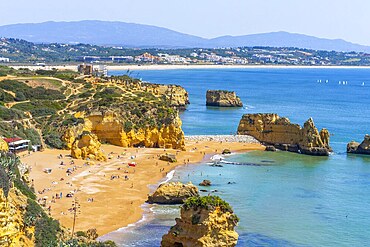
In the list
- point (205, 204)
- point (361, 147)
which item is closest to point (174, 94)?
point (361, 147)

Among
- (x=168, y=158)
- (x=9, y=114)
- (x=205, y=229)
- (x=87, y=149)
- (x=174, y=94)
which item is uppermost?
(x=9, y=114)

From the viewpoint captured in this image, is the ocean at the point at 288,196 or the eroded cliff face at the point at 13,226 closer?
the eroded cliff face at the point at 13,226

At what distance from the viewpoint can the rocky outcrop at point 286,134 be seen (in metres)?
62.3

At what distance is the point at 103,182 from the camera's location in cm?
4612

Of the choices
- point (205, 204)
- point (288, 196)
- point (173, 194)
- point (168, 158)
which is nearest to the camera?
point (205, 204)

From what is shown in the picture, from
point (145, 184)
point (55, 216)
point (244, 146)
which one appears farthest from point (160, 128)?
point (55, 216)

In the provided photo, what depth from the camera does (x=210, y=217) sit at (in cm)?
2806

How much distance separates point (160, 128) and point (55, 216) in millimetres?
27988

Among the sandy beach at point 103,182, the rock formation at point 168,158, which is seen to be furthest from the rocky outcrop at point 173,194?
the rock formation at point 168,158

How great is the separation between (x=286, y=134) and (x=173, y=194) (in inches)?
1069

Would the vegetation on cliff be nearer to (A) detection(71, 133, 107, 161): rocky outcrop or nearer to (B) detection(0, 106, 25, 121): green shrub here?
(B) detection(0, 106, 25, 121): green shrub

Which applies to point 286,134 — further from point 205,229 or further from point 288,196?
point 205,229

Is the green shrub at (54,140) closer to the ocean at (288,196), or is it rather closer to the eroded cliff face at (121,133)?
the eroded cliff face at (121,133)

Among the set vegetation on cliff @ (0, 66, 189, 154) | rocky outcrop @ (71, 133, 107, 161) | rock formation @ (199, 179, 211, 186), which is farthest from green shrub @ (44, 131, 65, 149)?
rock formation @ (199, 179, 211, 186)
